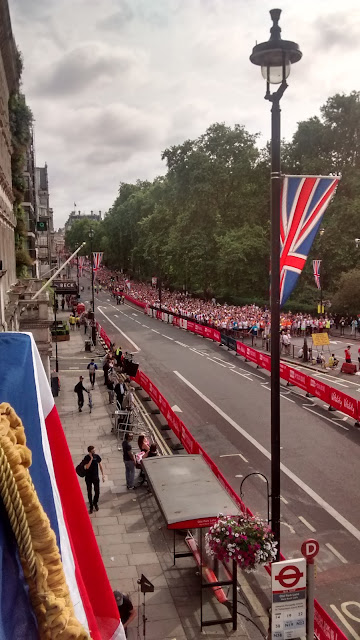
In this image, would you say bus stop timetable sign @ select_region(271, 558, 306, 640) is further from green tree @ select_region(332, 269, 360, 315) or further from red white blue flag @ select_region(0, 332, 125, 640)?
green tree @ select_region(332, 269, 360, 315)

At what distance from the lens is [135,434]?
21.4 meters

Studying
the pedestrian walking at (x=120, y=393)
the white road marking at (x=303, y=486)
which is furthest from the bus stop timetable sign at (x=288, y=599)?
the pedestrian walking at (x=120, y=393)

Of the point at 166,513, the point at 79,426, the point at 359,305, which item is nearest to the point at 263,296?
the point at 359,305

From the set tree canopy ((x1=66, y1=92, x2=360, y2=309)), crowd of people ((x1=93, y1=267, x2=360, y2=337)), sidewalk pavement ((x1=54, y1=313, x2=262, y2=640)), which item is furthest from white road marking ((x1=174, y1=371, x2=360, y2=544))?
tree canopy ((x1=66, y1=92, x2=360, y2=309))

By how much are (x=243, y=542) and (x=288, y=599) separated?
4.95ft

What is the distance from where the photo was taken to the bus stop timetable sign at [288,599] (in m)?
7.80

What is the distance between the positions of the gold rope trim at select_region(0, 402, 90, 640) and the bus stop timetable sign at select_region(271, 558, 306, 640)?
6404 millimetres

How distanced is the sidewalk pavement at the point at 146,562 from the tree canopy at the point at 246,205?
148 ft

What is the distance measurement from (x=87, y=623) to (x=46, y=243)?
86804 mm

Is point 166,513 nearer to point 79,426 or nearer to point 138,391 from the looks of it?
point 79,426

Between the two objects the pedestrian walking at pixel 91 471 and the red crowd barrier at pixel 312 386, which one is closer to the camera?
the pedestrian walking at pixel 91 471

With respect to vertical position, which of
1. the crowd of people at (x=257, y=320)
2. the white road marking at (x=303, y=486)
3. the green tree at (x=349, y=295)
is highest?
the green tree at (x=349, y=295)

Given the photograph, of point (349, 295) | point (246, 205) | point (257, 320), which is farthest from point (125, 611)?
point (246, 205)

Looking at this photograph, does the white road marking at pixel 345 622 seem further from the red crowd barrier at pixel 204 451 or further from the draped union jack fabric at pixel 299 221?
the draped union jack fabric at pixel 299 221
